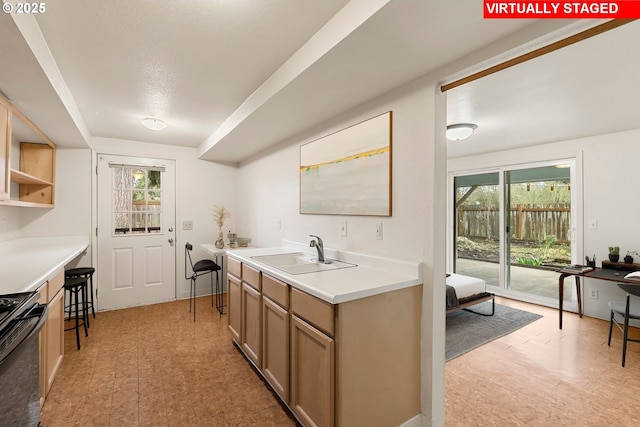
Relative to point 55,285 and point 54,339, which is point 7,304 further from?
point 54,339

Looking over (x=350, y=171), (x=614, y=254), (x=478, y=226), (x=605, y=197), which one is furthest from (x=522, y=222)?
(x=350, y=171)

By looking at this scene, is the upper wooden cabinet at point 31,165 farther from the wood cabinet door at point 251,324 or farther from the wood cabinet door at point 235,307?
the wood cabinet door at point 251,324

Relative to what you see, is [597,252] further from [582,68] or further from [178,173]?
[178,173]

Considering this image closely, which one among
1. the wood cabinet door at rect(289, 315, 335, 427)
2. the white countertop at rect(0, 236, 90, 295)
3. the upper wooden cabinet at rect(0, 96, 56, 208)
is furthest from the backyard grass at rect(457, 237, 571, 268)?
the upper wooden cabinet at rect(0, 96, 56, 208)

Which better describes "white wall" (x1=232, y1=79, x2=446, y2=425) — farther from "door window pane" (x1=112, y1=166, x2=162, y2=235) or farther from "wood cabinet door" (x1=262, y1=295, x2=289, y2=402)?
"door window pane" (x1=112, y1=166, x2=162, y2=235)

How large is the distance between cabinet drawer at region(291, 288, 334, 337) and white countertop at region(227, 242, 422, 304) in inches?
1.5

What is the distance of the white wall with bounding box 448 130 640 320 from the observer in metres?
3.28

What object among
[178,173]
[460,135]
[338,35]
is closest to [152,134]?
[178,173]

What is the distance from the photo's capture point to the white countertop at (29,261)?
5.42ft

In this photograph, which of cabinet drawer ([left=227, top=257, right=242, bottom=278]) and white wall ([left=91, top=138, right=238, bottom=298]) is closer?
cabinet drawer ([left=227, top=257, right=242, bottom=278])

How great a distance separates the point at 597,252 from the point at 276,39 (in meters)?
4.25

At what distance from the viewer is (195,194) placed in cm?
440

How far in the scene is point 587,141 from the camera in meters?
3.57

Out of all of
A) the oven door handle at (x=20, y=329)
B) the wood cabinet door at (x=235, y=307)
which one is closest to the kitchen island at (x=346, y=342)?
the wood cabinet door at (x=235, y=307)
